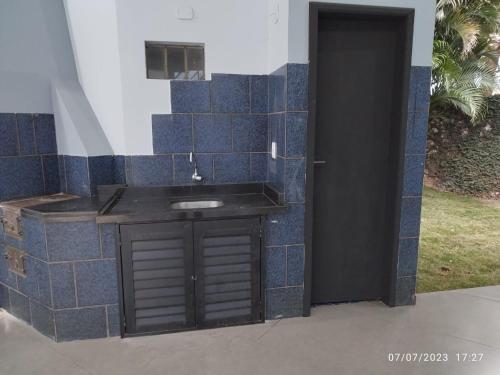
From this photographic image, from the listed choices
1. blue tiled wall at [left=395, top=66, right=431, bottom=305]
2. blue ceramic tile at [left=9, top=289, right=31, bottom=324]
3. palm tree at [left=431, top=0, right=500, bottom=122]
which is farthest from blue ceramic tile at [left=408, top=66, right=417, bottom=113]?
palm tree at [left=431, top=0, right=500, bottom=122]

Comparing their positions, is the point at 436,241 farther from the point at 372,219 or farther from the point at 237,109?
the point at 237,109

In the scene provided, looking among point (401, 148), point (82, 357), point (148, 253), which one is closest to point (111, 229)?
point (148, 253)

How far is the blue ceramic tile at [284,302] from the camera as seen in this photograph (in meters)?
2.50

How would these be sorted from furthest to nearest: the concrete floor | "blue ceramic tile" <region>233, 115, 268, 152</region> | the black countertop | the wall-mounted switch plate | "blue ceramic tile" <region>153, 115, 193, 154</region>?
"blue ceramic tile" <region>233, 115, 268, 152</region> → "blue ceramic tile" <region>153, 115, 193, 154</region> → the wall-mounted switch plate → the black countertop → the concrete floor

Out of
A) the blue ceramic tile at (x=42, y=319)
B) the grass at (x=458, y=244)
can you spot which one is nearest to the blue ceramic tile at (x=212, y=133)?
the blue ceramic tile at (x=42, y=319)

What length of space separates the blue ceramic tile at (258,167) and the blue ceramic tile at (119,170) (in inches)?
36.6

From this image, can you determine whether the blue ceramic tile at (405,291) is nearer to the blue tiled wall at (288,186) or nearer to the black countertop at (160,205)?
the blue tiled wall at (288,186)

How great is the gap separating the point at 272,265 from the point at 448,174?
598 cm

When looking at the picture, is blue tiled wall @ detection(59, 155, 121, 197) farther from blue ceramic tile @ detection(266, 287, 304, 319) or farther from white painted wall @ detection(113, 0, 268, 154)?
blue ceramic tile @ detection(266, 287, 304, 319)

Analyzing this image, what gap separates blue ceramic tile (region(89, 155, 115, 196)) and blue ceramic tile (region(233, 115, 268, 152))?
910 millimetres

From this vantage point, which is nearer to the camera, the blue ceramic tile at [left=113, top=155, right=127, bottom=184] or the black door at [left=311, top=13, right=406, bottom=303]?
the black door at [left=311, top=13, right=406, bottom=303]

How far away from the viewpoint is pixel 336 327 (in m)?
2.42

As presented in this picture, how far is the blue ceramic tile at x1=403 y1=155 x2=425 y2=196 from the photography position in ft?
8.36

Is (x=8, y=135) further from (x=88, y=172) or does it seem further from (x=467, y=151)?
(x=467, y=151)
